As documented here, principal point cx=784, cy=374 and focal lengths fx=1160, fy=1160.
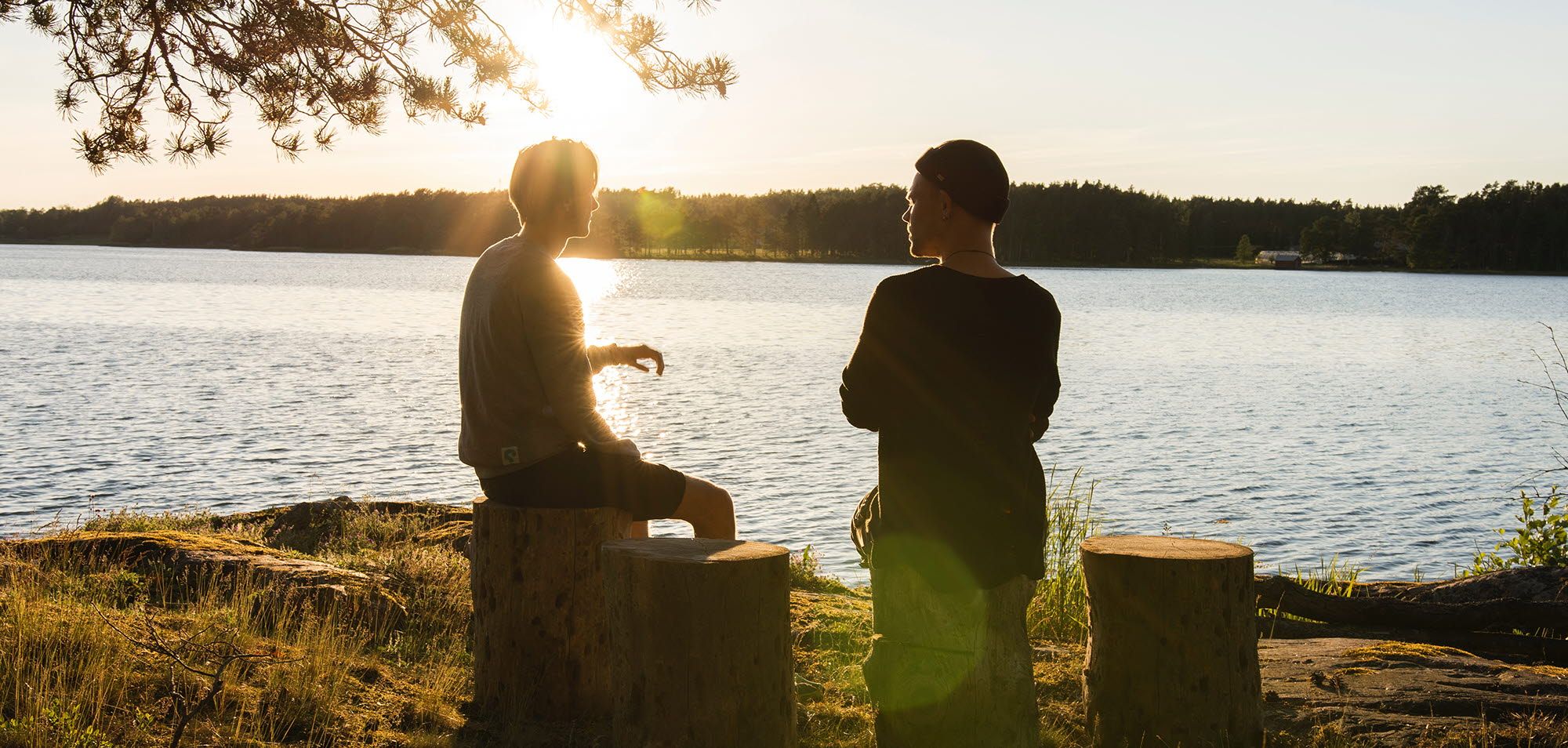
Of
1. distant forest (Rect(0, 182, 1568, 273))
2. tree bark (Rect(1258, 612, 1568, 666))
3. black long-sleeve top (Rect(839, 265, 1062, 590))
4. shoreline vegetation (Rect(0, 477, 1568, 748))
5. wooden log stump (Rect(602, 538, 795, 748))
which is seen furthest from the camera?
distant forest (Rect(0, 182, 1568, 273))

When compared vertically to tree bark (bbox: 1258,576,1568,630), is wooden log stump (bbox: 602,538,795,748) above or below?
above

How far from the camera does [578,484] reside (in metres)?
3.89

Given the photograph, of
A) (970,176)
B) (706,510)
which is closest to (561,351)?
(706,510)

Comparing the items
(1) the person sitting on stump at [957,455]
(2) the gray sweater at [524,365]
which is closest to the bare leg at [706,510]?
(2) the gray sweater at [524,365]

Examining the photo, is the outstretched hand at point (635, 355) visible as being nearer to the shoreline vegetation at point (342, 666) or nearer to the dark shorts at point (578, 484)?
the dark shorts at point (578, 484)

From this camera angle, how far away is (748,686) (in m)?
3.32

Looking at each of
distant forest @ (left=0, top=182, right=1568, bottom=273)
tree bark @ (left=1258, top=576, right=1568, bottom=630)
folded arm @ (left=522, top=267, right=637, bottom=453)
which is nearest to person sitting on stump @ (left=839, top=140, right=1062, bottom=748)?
folded arm @ (left=522, top=267, right=637, bottom=453)

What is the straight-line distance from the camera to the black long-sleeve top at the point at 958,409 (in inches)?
134

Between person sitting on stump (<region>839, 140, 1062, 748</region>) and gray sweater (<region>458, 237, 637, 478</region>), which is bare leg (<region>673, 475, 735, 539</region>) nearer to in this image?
gray sweater (<region>458, 237, 637, 478</region>)

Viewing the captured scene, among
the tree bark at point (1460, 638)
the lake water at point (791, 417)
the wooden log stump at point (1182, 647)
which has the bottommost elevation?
the lake water at point (791, 417)

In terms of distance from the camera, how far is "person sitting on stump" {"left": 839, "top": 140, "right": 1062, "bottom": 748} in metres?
3.43

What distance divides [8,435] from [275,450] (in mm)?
4164

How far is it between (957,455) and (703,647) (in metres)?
0.94

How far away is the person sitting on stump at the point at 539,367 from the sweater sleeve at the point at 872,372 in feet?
2.80
